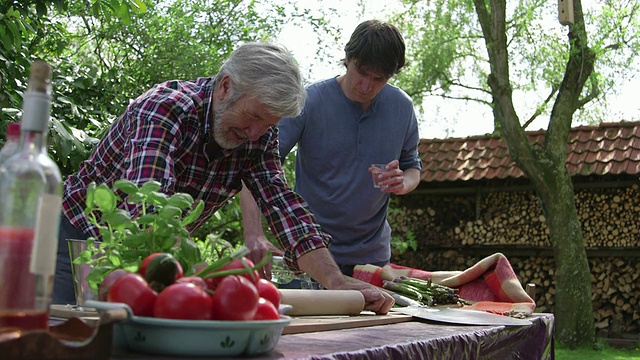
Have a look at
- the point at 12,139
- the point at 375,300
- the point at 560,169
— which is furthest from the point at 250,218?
the point at 560,169

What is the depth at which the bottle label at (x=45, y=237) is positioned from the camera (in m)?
1.01

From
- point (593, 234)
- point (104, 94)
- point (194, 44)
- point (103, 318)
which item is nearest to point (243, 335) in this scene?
point (103, 318)

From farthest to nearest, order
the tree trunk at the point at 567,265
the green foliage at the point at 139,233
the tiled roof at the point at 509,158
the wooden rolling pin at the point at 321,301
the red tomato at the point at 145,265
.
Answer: the tiled roof at the point at 509,158 < the tree trunk at the point at 567,265 < the wooden rolling pin at the point at 321,301 < the green foliage at the point at 139,233 < the red tomato at the point at 145,265

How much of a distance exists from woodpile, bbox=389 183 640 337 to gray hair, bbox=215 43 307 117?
7.64 meters

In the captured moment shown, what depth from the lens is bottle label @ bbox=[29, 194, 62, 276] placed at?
3.30 feet

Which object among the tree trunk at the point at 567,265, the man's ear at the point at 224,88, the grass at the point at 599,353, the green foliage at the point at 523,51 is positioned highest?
the green foliage at the point at 523,51

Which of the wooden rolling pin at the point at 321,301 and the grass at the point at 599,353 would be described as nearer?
the wooden rolling pin at the point at 321,301

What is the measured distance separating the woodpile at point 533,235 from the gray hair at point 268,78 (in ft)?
25.1

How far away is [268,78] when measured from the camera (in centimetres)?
208

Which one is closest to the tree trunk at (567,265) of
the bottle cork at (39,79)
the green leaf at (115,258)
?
the green leaf at (115,258)

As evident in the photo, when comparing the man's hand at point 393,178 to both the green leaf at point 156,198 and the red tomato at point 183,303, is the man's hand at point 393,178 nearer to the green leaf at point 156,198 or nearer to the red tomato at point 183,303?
the green leaf at point 156,198

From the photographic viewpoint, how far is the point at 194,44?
24.1 ft

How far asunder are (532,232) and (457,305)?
778 cm

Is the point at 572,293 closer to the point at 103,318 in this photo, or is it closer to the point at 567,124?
the point at 567,124
